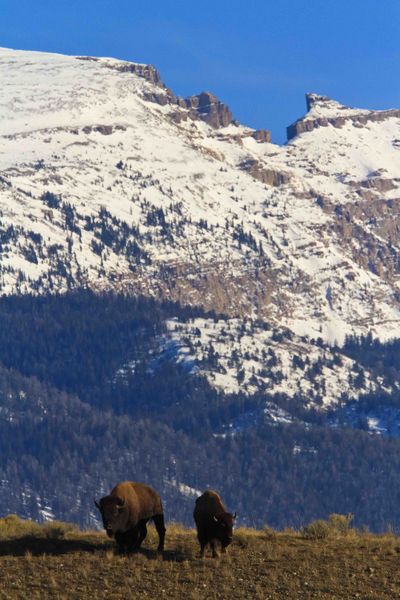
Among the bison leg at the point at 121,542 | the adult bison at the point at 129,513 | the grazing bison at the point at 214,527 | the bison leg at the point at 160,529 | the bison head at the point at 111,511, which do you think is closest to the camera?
the bison head at the point at 111,511

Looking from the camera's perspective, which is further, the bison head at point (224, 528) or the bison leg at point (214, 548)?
the bison head at point (224, 528)

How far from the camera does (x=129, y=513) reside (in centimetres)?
4122

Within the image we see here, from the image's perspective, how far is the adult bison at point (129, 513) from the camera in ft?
131

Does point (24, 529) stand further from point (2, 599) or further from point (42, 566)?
point (2, 599)

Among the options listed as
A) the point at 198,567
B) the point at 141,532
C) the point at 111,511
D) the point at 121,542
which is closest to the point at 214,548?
the point at 198,567

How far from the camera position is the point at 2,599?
36.1 metres

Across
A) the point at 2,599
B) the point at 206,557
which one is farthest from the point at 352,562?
the point at 2,599

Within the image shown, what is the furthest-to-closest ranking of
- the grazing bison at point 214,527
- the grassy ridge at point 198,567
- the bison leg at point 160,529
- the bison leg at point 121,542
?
the bison leg at point 160,529 → the grazing bison at point 214,527 → the bison leg at point 121,542 → the grassy ridge at point 198,567

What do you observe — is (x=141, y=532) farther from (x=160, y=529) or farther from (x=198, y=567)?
(x=198, y=567)

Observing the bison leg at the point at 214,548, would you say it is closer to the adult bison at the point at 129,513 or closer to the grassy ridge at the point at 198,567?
the grassy ridge at the point at 198,567

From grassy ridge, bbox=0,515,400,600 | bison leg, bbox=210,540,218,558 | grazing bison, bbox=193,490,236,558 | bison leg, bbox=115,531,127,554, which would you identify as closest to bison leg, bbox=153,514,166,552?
grassy ridge, bbox=0,515,400,600

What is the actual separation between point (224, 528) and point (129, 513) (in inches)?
114

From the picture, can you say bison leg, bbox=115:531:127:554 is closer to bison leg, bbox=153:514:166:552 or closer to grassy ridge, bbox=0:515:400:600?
grassy ridge, bbox=0:515:400:600

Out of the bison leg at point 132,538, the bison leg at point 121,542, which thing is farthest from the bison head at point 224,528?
the bison leg at point 121,542
